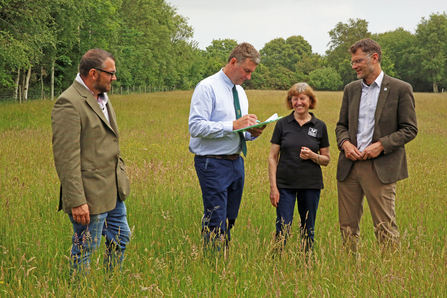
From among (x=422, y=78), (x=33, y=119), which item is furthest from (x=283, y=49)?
(x=33, y=119)

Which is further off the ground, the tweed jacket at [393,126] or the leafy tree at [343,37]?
the leafy tree at [343,37]

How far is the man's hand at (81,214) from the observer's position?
273 centimetres

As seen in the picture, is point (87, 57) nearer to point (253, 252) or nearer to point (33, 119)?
point (253, 252)

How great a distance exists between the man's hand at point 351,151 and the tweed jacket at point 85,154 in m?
2.14

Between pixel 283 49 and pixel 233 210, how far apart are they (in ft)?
400

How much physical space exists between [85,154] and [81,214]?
1.43 ft

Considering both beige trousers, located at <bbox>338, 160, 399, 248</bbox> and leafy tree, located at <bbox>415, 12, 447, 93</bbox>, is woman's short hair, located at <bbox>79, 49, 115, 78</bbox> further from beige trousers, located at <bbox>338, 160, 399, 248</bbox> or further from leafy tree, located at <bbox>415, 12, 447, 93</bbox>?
leafy tree, located at <bbox>415, 12, 447, 93</bbox>

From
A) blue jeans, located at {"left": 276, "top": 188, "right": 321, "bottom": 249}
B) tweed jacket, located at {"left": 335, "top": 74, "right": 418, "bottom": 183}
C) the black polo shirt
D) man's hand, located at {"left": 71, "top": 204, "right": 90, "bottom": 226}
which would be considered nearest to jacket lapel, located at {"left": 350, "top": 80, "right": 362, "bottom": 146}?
tweed jacket, located at {"left": 335, "top": 74, "right": 418, "bottom": 183}

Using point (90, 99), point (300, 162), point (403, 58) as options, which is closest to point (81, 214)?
point (90, 99)

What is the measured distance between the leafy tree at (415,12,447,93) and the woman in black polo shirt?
254ft

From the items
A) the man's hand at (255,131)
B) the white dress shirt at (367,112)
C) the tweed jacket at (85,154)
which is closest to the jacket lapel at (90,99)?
the tweed jacket at (85,154)

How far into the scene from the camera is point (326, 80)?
3310 inches

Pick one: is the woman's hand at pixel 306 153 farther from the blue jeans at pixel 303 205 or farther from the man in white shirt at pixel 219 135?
the man in white shirt at pixel 219 135

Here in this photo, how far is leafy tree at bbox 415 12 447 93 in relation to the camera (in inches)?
2776
